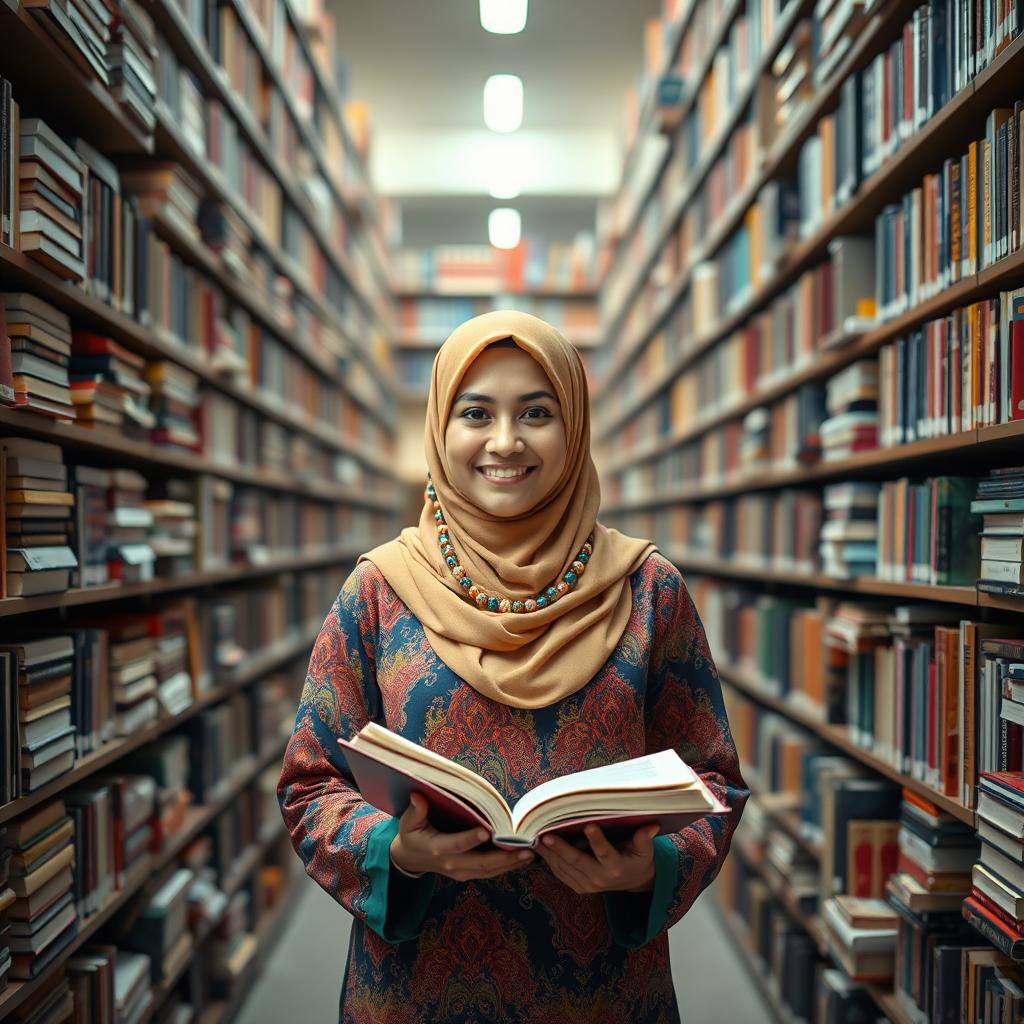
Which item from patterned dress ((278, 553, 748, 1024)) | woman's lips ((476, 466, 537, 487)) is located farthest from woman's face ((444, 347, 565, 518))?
patterned dress ((278, 553, 748, 1024))

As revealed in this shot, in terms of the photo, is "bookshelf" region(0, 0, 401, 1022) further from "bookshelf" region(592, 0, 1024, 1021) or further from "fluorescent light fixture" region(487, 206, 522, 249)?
"fluorescent light fixture" region(487, 206, 522, 249)

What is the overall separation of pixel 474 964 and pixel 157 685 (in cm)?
122

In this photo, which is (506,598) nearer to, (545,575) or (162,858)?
(545,575)

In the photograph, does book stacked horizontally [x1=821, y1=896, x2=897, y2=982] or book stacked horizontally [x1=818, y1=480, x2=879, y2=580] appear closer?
book stacked horizontally [x1=821, y1=896, x2=897, y2=982]

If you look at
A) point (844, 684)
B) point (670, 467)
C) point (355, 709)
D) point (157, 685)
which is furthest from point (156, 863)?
point (670, 467)

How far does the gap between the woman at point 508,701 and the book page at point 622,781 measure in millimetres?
142

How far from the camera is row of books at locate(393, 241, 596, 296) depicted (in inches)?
264

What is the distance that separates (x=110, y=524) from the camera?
1834 mm

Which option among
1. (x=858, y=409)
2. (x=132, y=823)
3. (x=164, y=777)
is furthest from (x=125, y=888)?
(x=858, y=409)

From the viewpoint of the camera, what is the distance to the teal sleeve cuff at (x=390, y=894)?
41.1 inches

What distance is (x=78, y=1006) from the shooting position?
164cm

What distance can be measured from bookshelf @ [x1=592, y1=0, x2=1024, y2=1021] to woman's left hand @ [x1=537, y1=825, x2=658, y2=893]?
28.4 inches

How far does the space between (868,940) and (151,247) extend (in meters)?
2.12

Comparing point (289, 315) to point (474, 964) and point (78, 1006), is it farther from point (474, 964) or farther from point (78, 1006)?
point (474, 964)
